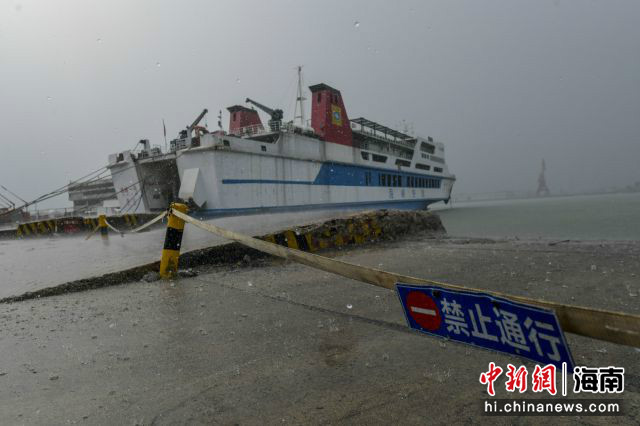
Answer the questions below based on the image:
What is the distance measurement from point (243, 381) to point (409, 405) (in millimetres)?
692

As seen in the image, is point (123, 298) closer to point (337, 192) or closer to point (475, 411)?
point (475, 411)

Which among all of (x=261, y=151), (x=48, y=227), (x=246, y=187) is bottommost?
(x=48, y=227)

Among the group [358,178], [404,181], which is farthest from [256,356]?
[404,181]

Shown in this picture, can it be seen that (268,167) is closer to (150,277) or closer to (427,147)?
(150,277)

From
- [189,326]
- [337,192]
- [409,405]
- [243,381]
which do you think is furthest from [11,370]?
[337,192]

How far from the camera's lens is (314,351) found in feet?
6.07

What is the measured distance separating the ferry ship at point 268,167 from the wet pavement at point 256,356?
13746mm

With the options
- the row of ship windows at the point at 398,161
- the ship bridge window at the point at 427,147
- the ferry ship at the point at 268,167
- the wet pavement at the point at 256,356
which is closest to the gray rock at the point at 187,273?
the wet pavement at the point at 256,356

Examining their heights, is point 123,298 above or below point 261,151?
below

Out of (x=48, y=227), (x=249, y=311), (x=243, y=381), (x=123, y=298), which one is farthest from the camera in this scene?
(x=48, y=227)

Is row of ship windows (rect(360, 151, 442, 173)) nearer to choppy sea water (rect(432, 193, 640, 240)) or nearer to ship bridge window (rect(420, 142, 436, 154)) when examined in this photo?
ship bridge window (rect(420, 142, 436, 154))

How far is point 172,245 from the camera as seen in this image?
381 cm

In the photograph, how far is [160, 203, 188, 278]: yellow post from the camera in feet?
12.2

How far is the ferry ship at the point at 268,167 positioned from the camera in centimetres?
1658
